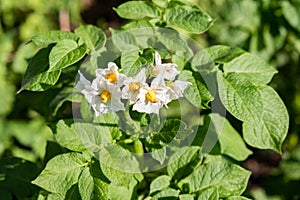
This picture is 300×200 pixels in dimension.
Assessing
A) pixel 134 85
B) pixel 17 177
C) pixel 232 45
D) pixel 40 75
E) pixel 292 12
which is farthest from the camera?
pixel 232 45

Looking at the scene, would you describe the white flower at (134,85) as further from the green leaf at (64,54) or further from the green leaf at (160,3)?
the green leaf at (160,3)

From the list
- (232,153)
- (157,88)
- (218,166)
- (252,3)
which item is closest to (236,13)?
(252,3)

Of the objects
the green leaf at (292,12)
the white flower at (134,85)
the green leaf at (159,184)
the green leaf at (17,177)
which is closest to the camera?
the white flower at (134,85)

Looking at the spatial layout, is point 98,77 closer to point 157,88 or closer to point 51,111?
point 157,88

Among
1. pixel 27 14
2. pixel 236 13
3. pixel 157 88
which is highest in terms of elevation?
pixel 157 88

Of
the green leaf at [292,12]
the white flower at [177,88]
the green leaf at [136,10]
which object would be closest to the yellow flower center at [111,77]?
the white flower at [177,88]

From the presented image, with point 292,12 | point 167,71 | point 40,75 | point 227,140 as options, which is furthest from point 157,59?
point 292,12

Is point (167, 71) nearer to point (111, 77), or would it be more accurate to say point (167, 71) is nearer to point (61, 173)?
point (111, 77)
